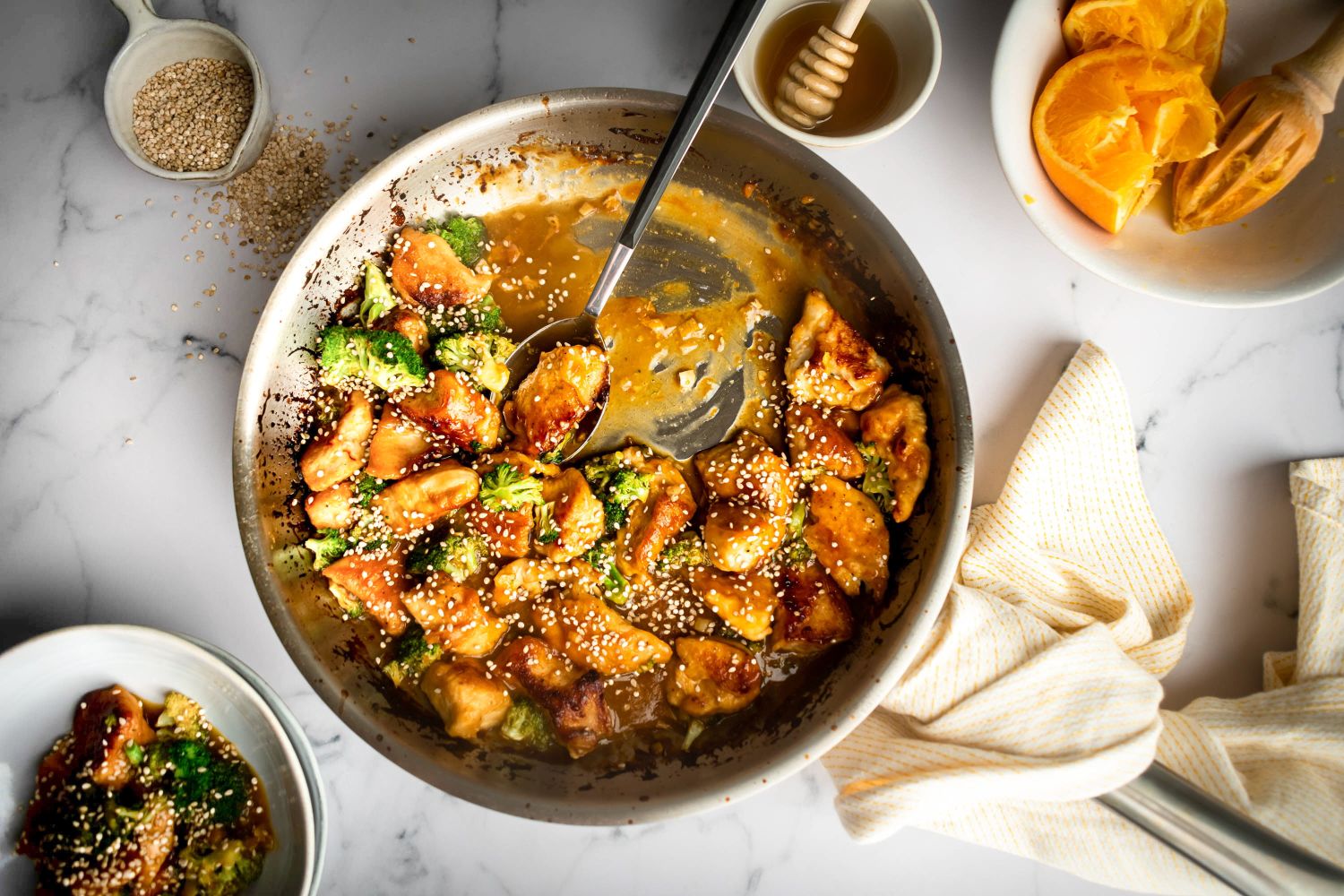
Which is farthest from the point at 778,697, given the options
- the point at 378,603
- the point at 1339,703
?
the point at 1339,703

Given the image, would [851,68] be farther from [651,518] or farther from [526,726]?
[526,726]

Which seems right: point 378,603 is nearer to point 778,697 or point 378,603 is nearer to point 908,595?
point 778,697

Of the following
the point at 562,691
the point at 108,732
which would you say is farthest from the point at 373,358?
the point at 108,732

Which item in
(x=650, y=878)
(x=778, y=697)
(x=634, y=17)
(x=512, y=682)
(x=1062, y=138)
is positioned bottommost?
(x=650, y=878)

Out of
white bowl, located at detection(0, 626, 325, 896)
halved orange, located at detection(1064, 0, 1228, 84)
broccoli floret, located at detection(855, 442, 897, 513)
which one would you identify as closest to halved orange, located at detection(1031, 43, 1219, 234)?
halved orange, located at detection(1064, 0, 1228, 84)

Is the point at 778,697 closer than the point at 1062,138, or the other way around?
the point at 1062,138

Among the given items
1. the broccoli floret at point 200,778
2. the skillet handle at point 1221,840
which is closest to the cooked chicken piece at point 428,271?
the broccoli floret at point 200,778
